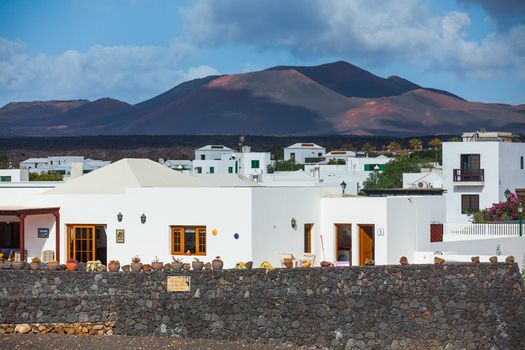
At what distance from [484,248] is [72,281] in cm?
1354

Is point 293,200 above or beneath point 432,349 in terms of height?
above

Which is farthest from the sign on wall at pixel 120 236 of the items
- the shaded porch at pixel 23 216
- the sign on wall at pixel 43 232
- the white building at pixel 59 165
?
the white building at pixel 59 165

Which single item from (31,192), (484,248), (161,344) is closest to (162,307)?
(161,344)

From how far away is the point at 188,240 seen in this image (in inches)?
1154

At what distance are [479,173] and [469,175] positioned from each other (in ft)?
2.03

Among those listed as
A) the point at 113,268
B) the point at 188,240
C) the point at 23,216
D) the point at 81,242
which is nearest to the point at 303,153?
the point at 81,242

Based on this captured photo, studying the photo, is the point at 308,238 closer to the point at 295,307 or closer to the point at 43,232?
the point at 295,307

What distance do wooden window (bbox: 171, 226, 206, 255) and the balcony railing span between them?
25.7 metres

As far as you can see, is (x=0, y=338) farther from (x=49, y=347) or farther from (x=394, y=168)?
(x=394, y=168)

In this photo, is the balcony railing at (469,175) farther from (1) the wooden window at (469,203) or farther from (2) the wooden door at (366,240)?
(2) the wooden door at (366,240)

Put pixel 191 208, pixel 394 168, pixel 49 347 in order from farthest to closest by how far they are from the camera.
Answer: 1. pixel 394 168
2. pixel 191 208
3. pixel 49 347

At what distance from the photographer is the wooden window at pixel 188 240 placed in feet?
95.6

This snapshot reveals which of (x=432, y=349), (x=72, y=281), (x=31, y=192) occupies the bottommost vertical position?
(x=432, y=349)

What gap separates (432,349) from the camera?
1005 inches
